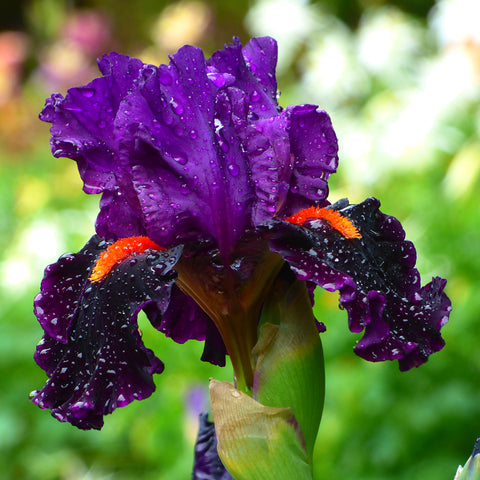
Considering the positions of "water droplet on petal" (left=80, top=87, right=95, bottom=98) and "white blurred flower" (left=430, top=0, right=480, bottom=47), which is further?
"white blurred flower" (left=430, top=0, right=480, bottom=47)

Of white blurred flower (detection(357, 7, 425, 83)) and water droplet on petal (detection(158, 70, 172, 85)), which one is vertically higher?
white blurred flower (detection(357, 7, 425, 83))

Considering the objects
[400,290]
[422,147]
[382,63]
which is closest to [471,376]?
[422,147]

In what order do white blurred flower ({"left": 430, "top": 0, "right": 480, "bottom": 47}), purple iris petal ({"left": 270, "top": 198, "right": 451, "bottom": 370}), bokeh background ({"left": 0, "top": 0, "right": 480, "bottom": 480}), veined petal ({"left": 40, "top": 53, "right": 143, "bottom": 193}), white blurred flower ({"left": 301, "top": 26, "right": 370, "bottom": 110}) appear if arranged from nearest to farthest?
purple iris petal ({"left": 270, "top": 198, "right": 451, "bottom": 370}) → veined petal ({"left": 40, "top": 53, "right": 143, "bottom": 193}) → bokeh background ({"left": 0, "top": 0, "right": 480, "bottom": 480}) → white blurred flower ({"left": 430, "top": 0, "right": 480, "bottom": 47}) → white blurred flower ({"left": 301, "top": 26, "right": 370, "bottom": 110})

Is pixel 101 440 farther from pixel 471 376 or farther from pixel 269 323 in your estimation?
pixel 269 323

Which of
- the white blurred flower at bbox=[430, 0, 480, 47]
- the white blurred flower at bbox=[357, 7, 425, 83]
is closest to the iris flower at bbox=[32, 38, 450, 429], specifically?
the white blurred flower at bbox=[430, 0, 480, 47]

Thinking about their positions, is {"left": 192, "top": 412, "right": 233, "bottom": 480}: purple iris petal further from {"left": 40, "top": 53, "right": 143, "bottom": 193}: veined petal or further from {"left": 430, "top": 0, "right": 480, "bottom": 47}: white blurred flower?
{"left": 430, "top": 0, "right": 480, "bottom": 47}: white blurred flower

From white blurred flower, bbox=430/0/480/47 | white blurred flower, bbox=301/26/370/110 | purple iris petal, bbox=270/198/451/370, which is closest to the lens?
purple iris petal, bbox=270/198/451/370

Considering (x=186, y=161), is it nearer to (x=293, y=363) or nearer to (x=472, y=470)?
(x=293, y=363)
